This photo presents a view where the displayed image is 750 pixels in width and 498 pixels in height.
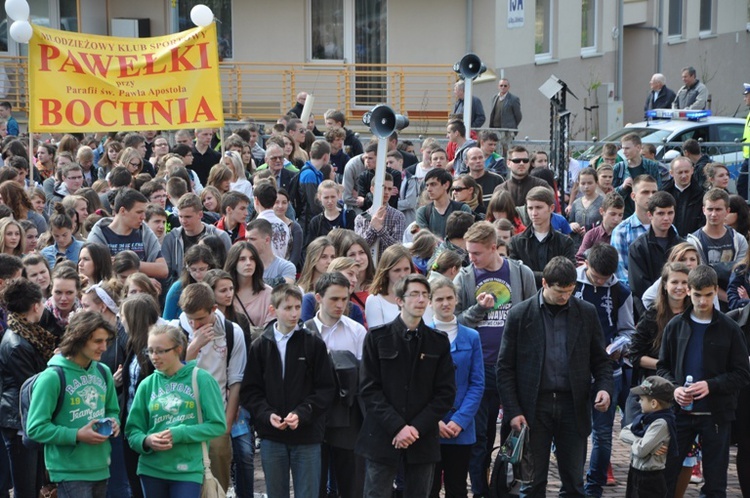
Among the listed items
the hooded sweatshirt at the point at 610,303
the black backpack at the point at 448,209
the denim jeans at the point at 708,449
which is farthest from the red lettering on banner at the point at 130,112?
the denim jeans at the point at 708,449

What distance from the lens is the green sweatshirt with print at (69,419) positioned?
22.6 feet

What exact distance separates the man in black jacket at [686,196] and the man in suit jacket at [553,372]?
18.3 feet

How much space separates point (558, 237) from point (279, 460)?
11.4 feet

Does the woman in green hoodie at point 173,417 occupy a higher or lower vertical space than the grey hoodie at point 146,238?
lower

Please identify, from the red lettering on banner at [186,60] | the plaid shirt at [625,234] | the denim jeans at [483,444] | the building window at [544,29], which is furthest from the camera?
the building window at [544,29]

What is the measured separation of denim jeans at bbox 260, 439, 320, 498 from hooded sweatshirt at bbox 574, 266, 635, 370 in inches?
98.7

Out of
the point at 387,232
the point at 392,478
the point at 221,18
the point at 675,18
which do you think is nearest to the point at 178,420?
the point at 392,478

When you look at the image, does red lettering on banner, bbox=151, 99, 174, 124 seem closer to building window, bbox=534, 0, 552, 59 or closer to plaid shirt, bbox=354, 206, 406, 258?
plaid shirt, bbox=354, 206, 406, 258

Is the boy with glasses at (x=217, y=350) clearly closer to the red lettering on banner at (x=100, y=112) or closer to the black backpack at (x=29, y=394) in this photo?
the black backpack at (x=29, y=394)

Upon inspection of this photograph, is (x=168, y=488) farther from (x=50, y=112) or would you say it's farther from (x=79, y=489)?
(x=50, y=112)

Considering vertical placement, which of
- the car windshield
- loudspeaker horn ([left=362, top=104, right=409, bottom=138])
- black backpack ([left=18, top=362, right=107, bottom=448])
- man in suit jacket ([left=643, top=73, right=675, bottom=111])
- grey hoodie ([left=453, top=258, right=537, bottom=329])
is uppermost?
man in suit jacket ([left=643, top=73, right=675, bottom=111])

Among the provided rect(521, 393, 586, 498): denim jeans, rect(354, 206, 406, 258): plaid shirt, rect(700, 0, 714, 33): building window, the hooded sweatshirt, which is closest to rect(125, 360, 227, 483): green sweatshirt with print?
rect(521, 393, 586, 498): denim jeans

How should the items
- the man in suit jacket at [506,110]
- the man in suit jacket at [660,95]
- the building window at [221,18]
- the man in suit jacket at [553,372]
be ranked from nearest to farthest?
the man in suit jacket at [553,372], the man in suit jacket at [506,110], the man in suit jacket at [660,95], the building window at [221,18]

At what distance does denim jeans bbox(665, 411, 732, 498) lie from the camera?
8109 millimetres
